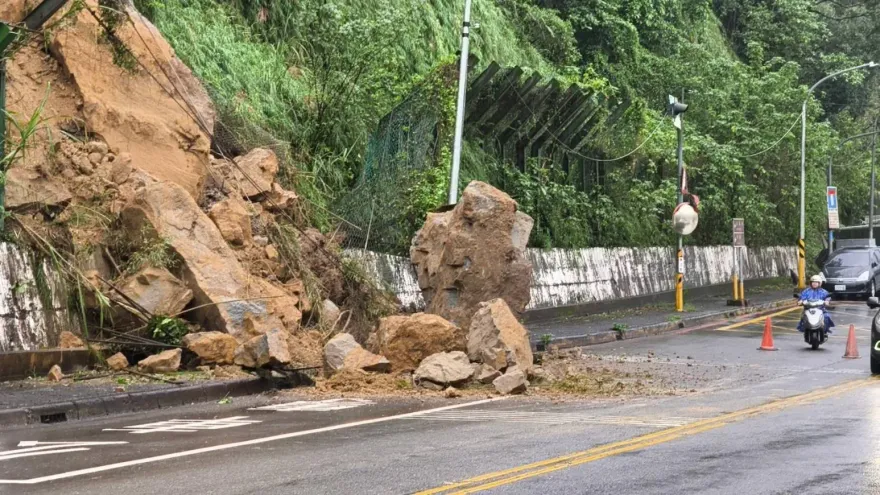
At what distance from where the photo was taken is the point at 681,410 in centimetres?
1210

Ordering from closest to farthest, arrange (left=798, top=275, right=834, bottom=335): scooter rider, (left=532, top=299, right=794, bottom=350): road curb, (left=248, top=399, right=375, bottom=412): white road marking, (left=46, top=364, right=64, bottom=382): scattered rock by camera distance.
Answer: (left=248, top=399, right=375, bottom=412): white road marking, (left=46, top=364, right=64, bottom=382): scattered rock, (left=798, top=275, right=834, bottom=335): scooter rider, (left=532, top=299, right=794, bottom=350): road curb

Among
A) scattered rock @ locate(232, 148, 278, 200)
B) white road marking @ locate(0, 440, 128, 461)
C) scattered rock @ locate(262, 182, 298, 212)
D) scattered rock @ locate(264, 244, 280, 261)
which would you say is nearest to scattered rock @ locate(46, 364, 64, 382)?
white road marking @ locate(0, 440, 128, 461)

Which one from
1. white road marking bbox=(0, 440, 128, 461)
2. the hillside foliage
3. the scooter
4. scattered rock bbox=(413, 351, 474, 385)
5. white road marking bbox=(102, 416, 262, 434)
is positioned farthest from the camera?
the hillside foliage

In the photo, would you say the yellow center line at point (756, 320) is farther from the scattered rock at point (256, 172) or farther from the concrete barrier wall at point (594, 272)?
the scattered rock at point (256, 172)

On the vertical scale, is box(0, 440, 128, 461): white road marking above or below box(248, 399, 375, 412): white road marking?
above

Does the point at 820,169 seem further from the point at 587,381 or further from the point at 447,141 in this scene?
the point at 587,381

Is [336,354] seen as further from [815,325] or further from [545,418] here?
[815,325]

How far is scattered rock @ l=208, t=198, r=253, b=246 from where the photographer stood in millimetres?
17172

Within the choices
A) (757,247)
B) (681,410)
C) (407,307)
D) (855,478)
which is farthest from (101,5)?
(757,247)

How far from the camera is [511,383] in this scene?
1409cm

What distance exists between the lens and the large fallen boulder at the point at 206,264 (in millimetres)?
15398

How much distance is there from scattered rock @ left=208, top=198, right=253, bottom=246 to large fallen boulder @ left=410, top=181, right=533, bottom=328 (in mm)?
3280

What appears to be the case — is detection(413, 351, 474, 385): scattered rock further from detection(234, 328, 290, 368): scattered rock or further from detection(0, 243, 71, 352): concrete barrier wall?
detection(0, 243, 71, 352): concrete barrier wall

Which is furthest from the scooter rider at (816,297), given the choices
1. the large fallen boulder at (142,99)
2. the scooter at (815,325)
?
→ the large fallen boulder at (142,99)
